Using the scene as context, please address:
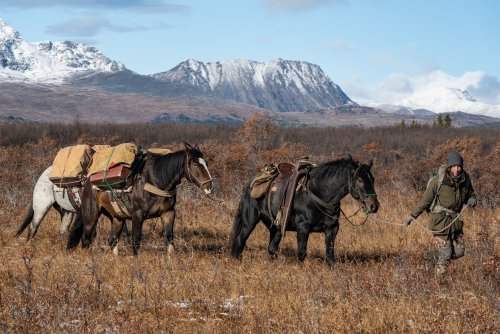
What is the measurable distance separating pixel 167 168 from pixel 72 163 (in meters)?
2.21

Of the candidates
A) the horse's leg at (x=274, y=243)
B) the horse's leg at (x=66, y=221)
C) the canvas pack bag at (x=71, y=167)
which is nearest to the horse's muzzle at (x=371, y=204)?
the horse's leg at (x=274, y=243)

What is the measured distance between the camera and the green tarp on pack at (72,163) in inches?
410

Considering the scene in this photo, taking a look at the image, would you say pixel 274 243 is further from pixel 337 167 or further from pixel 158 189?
pixel 158 189

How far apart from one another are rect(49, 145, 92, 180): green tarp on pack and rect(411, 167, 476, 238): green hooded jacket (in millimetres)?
5846

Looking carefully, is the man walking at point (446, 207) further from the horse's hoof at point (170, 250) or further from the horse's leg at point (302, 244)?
the horse's hoof at point (170, 250)

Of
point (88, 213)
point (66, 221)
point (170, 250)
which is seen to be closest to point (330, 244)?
point (170, 250)

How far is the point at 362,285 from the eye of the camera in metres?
6.84

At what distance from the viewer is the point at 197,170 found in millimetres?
9133

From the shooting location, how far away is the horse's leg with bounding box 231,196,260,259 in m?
9.80

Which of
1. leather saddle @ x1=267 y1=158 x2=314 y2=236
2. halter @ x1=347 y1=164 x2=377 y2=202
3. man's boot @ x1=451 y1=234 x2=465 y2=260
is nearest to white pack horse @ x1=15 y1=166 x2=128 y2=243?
leather saddle @ x1=267 y1=158 x2=314 y2=236

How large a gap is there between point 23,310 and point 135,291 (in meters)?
1.74

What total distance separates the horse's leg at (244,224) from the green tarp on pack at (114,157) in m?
2.06

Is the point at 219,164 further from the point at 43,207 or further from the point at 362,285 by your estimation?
the point at 362,285

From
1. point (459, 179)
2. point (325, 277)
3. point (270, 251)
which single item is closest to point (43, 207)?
point (270, 251)
